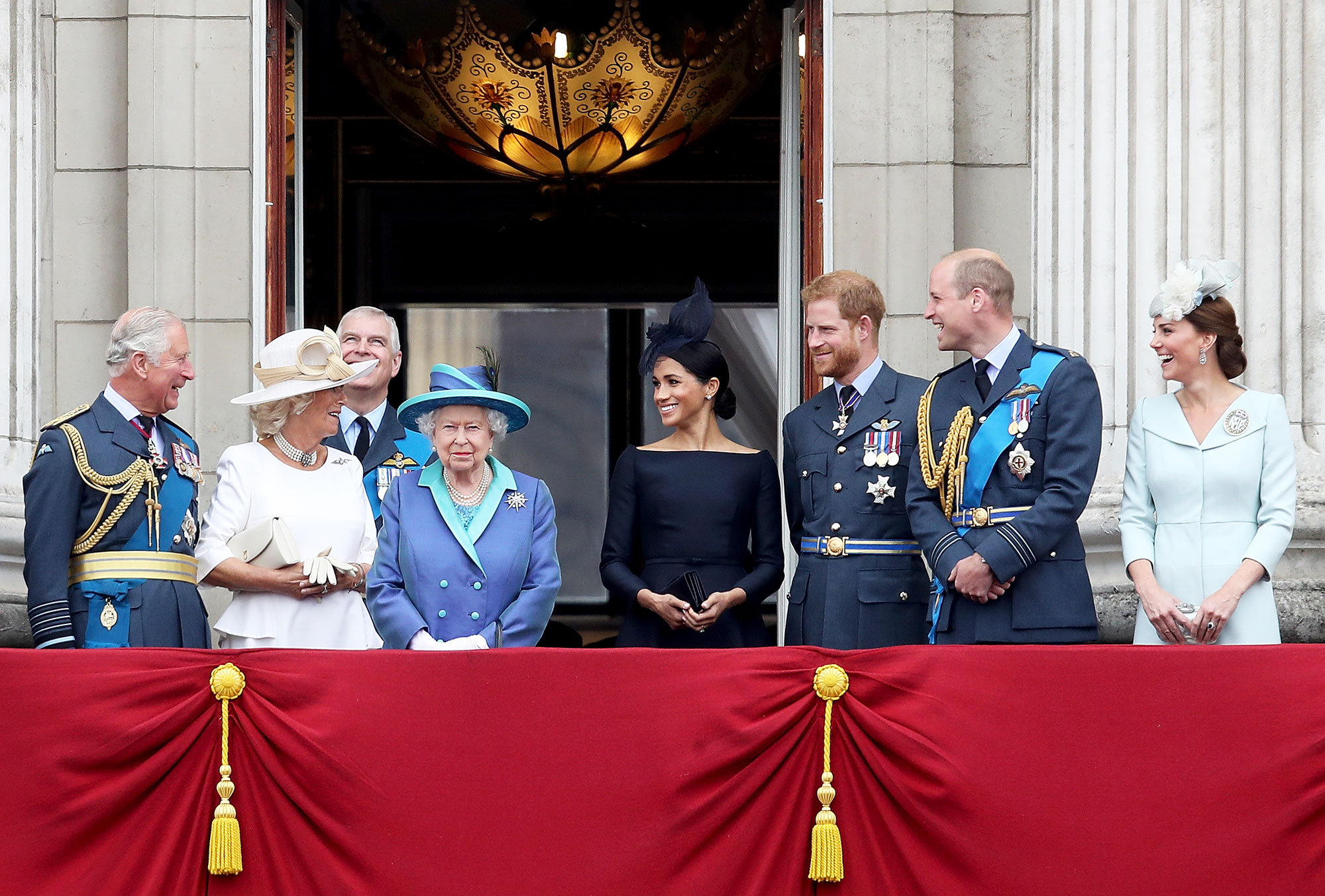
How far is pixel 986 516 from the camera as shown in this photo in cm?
468

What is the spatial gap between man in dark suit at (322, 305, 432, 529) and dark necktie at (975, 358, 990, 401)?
186cm

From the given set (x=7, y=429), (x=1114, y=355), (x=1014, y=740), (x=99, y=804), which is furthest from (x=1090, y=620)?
(x=7, y=429)

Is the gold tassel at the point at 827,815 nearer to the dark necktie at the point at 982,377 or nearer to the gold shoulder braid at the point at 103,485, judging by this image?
the dark necktie at the point at 982,377

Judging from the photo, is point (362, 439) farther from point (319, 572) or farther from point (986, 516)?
point (986, 516)

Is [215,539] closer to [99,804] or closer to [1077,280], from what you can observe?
[99,804]

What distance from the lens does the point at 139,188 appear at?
680 cm

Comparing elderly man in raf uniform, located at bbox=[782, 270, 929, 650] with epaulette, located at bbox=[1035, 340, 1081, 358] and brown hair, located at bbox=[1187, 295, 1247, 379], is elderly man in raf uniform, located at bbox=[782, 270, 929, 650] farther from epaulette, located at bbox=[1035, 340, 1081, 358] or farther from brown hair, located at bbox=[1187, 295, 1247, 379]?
brown hair, located at bbox=[1187, 295, 1247, 379]

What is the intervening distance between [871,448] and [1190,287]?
1.03m

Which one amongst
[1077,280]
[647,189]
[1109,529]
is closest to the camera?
[1109,529]

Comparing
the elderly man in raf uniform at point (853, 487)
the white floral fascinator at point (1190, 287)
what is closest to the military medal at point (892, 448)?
the elderly man in raf uniform at point (853, 487)

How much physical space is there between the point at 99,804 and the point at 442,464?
149cm

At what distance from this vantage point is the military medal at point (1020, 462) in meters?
4.64

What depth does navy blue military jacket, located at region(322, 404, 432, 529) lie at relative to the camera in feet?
18.3

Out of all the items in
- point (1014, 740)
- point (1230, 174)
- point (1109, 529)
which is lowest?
point (1014, 740)
